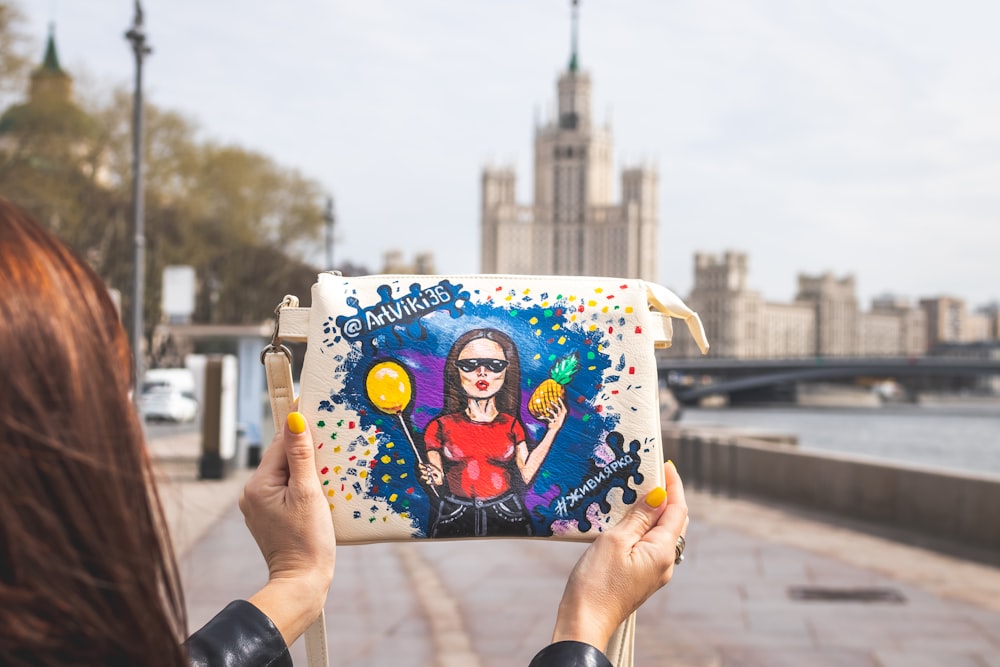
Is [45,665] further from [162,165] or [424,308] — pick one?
[162,165]

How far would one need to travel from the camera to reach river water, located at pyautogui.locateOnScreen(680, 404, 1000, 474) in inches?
1366

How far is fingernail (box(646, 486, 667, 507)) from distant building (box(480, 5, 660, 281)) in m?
149

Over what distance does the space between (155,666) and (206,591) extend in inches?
270

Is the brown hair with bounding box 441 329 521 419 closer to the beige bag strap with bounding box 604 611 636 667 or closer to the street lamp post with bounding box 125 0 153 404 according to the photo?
the beige bag strap with bounding box 604 611 636 667

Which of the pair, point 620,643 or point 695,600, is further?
point 695,600

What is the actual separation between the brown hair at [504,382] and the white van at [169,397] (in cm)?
2673

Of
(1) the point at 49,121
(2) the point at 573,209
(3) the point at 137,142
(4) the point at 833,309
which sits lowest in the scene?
(3) the point at 137,142

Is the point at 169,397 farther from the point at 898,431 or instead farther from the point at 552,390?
the point at 898,431

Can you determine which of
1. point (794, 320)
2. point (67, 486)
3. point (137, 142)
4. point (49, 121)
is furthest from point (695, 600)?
Answer: point (794, 320)

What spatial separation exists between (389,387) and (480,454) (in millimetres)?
175

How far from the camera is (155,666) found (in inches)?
40.2

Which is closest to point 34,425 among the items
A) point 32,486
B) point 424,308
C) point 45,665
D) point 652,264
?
point 32,486

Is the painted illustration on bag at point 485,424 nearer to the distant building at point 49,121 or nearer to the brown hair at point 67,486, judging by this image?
the brown hair at point 67,486

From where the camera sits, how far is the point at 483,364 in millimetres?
1827
